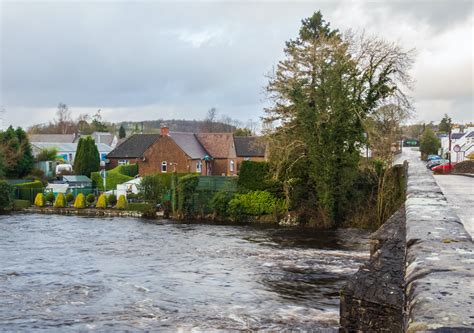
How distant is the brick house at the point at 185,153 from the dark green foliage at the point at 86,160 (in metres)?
2.32

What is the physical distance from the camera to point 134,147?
62.5m

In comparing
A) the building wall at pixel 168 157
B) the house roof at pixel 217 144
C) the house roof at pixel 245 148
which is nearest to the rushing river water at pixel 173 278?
the building wall at pixel 168 157

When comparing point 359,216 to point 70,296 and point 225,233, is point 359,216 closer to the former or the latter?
point 225,233

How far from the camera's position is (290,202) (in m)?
35.8

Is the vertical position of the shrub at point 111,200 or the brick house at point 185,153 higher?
the brick house at point 185,153

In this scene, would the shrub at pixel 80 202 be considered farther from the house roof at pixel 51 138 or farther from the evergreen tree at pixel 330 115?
the house roof at pixel 51 138

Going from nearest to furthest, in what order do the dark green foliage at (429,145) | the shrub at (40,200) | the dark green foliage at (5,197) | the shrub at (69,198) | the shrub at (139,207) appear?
the shrub at (139,207), the dark green foliage at (5,197), the shrub at (40,200), the shrub at (69,198), the dark green foliage at (429,145)

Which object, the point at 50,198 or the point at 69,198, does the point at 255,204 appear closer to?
the point at 69,198

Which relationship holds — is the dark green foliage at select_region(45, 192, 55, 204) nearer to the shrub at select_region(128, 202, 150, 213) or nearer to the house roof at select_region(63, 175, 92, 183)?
the house roof at select_region(63, 175, 92, 183)

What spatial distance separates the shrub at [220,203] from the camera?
38.1 meters

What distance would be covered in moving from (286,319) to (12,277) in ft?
35.2

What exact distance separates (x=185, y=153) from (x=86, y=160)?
1295cm

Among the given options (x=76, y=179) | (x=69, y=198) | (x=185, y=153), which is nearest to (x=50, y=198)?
(x=69, y=198)

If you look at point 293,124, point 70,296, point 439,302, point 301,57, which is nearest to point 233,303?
point 70,296
